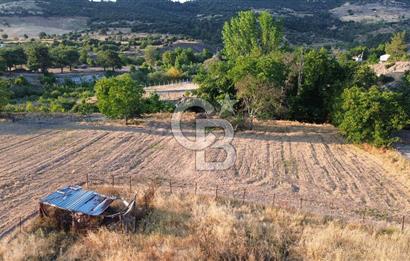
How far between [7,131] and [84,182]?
10013 mm

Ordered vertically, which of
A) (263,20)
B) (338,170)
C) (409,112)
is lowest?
(338,170)

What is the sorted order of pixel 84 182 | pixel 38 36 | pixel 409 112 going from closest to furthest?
pixel 84 182 < pixel 409 112 < pixel 38 36

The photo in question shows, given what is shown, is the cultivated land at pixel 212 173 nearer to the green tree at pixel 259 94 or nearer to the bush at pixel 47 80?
the green tree at pixel 259 94

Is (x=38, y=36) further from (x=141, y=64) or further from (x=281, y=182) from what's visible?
(x=281, y=182)

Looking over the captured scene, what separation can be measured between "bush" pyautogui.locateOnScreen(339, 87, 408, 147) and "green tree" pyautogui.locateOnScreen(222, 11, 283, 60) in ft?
56.3

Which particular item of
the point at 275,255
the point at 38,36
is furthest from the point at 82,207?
the point at 38,36

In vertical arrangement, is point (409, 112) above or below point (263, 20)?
below

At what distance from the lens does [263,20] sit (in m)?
38.3

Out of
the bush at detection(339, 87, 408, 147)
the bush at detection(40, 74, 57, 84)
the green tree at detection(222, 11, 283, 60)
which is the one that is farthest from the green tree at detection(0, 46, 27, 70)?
the bush at detection(339, 87, 408, 147)

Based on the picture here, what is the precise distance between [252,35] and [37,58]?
2903 cm

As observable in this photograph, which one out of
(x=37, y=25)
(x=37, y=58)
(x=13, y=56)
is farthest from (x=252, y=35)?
(x=37, y=25)

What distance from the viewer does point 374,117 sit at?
68.8ft

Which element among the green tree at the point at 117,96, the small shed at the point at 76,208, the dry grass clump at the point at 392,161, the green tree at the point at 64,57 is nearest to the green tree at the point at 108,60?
the green tree at the point at 64,57

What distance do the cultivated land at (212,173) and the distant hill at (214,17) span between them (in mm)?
66514
